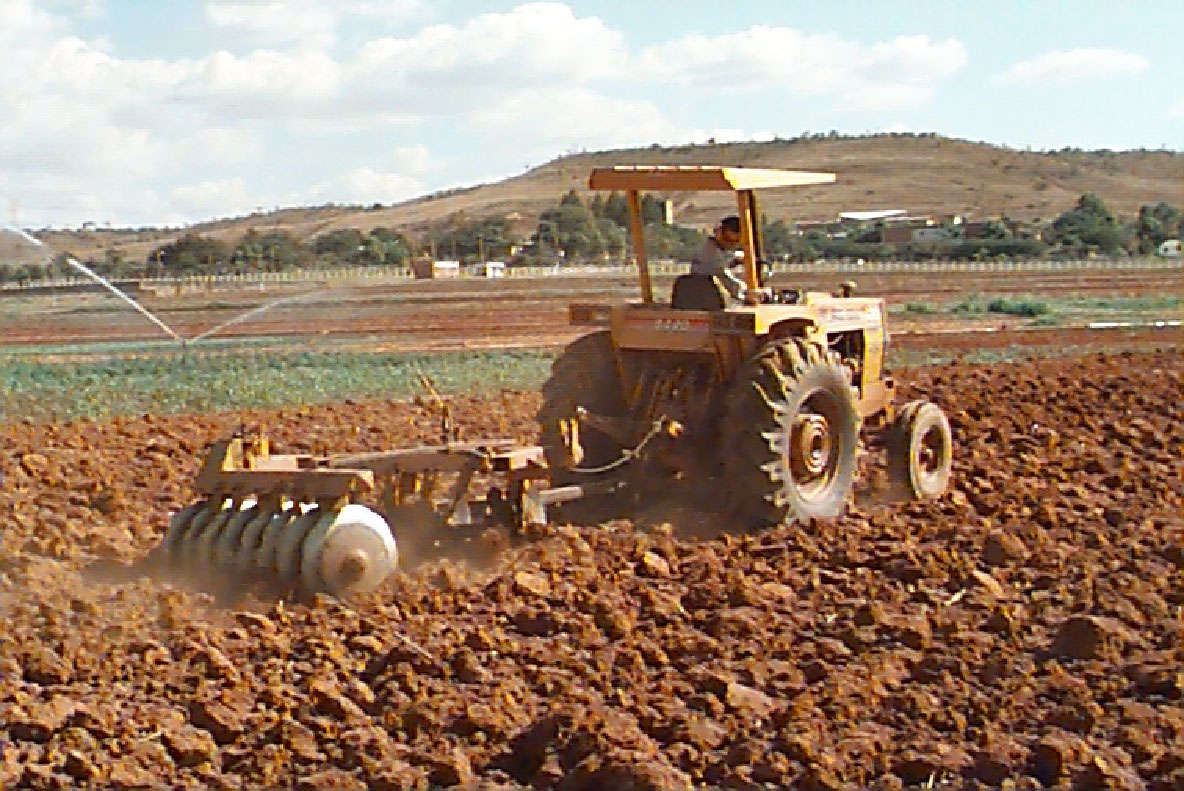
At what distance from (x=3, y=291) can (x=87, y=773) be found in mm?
50084

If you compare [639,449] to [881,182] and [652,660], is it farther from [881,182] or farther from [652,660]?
[881,182]

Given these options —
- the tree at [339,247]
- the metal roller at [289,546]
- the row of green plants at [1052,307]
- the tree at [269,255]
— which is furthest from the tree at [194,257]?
A: the metal roller at [289,546]

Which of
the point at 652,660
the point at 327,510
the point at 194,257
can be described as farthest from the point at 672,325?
the point at 194,257

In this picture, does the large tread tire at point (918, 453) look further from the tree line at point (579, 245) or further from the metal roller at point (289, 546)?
the tree line at point (579, 245)

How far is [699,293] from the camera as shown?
35.0 ft

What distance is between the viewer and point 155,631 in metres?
7.95

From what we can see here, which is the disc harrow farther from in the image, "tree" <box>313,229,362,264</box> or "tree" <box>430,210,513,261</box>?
"tree" <box>430,210,513,261</box>

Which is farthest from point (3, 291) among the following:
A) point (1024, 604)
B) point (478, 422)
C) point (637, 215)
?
point (1024, 604)

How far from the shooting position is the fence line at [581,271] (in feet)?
194

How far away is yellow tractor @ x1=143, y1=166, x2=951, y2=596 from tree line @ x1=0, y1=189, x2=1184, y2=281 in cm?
4767

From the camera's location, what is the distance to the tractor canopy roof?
33.1 ft

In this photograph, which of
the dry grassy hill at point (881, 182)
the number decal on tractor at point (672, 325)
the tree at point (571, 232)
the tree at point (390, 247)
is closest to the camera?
the number decal on tractor at point (672, 325)

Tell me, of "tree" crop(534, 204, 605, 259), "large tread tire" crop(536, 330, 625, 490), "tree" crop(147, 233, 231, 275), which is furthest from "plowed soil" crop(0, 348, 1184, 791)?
"tree" crop(534, 204, 605, 259)

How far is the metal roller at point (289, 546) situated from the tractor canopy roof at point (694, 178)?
290 centimetres
